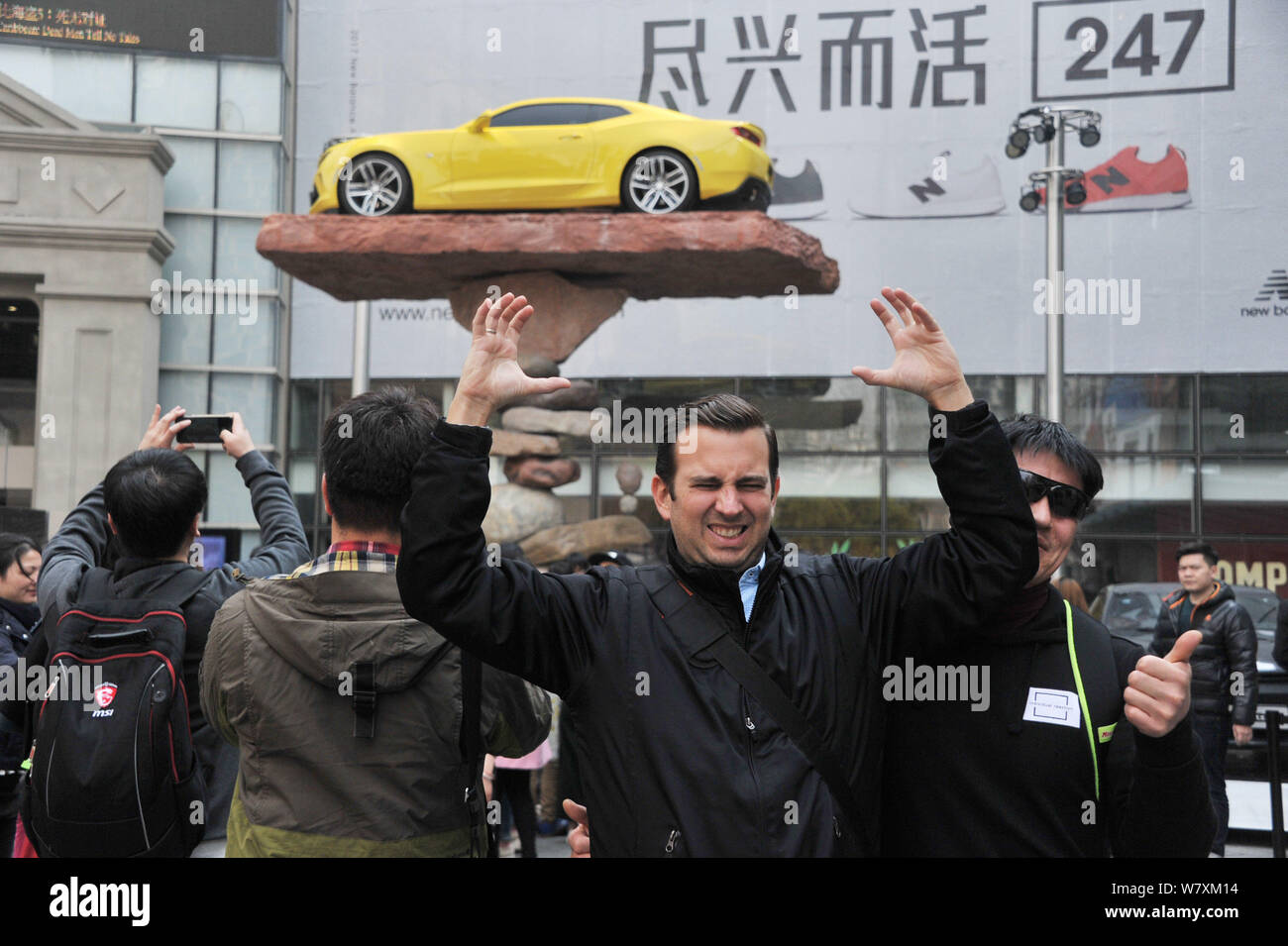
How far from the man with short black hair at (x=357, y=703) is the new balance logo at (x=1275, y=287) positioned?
19.3 m

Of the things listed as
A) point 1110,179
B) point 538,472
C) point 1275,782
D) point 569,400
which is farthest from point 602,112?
point 1110,179

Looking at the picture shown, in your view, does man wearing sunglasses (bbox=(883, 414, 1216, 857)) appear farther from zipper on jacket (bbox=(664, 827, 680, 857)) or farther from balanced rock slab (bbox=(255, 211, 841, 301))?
balanced rock slab (bbox=(255, 211, 841, 301))

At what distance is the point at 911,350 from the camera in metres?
2.49

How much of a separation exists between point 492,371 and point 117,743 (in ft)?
4.23

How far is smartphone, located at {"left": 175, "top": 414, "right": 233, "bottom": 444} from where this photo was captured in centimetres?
352

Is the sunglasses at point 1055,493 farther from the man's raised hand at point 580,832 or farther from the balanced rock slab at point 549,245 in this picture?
the balanced rock slab at point 549,245

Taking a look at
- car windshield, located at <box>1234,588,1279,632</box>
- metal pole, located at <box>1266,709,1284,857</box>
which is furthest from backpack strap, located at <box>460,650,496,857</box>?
car windshield, located at <box>1234,588,1279,632</box>

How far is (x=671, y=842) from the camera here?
90.4 inches

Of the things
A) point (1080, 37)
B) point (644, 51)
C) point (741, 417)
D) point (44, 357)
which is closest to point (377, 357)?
point (44, 357)

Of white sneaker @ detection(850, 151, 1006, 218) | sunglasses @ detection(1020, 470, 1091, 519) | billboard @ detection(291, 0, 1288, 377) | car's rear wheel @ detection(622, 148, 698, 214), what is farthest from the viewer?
white sneaker @ detection(850, 151, 1006, 218)

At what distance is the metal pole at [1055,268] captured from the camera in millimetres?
15516

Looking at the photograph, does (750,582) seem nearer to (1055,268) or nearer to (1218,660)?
(1218,660)

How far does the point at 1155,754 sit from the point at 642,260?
9.46 m

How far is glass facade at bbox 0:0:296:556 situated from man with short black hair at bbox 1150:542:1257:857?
54.1 feet
